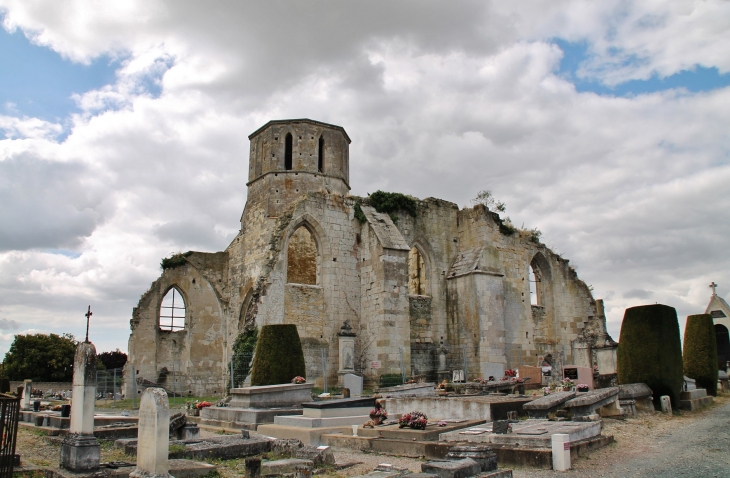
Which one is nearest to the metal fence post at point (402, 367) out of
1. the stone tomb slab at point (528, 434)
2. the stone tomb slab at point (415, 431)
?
the stone tomb slab at point (415, 431)

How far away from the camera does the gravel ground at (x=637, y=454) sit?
6.41m

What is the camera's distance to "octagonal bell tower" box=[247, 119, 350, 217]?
23.3 m

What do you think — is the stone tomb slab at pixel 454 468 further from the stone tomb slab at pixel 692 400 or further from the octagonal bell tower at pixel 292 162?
the octagonal bell tower at pixel 292 162

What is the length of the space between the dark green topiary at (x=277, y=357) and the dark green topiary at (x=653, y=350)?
7.47 metres

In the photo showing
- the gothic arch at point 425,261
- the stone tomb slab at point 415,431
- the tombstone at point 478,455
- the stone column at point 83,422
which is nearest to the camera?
the tombstone at point 478,455

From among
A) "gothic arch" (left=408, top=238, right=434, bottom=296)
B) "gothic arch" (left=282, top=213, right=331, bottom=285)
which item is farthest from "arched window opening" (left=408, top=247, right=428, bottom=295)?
"gothic arch" (left=282, top=213, right=331, bottom=285)

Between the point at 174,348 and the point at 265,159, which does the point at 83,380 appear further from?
the point at 265,159

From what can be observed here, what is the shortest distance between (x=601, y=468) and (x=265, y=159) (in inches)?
759

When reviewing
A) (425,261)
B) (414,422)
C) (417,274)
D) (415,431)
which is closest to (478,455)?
(415,431)

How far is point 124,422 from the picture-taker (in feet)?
37.1

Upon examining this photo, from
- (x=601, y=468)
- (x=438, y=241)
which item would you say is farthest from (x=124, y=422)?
(x=438, y=241)

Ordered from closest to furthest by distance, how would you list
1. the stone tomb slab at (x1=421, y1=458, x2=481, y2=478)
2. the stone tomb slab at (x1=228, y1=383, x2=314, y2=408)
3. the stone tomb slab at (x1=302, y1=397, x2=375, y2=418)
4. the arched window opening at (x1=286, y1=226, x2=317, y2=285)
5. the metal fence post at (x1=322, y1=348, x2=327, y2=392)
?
the stone tomb slab at (x1=421, y1=458, x2=481, y2=478)
the stone tomb slab at (x1=302, y1=397, x2=375, y2=418)
the stone tomb slab at (x1=228, y1=383, x2=314, y2=408)
the metal fence post at (x1=322, y1=348, x2=327, y2=392)
the arched window opening at (x1=286, y1=226, x2=317, y2=285)

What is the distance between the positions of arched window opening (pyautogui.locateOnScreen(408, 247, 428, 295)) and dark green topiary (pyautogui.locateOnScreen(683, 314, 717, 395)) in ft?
27.3

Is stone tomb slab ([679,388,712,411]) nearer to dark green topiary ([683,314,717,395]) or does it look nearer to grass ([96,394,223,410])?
dark green topiary ([683,314,717,395])
